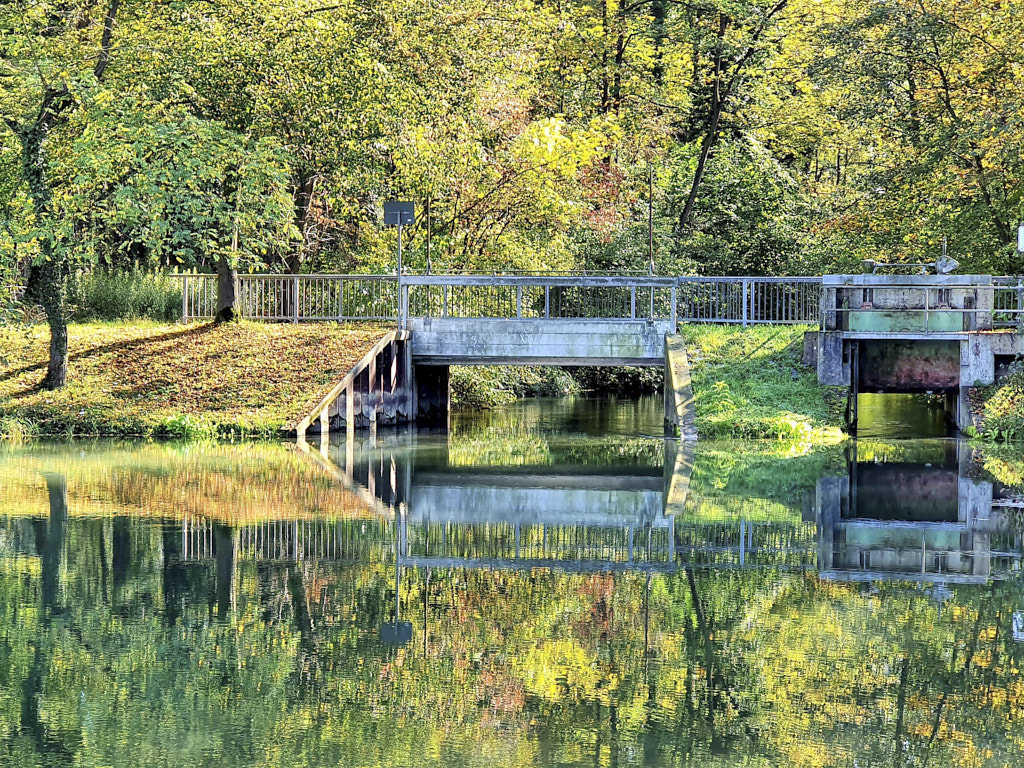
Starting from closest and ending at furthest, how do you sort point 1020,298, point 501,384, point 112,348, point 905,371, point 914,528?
1. point 914,528
2. point 1020,298
3. point 905,371
4. point 112,348
5. point 501,384

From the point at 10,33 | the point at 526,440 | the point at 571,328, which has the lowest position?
the point at 526,440

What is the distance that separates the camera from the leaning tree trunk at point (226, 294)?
106 ft

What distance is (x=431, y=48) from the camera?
111 ft

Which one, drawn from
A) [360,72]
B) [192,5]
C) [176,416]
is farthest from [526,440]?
[192,5]

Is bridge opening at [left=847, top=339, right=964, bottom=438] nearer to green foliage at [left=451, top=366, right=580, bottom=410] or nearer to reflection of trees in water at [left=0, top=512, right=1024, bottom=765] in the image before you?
green foliage at [left=451, top=366, right=580, bottom=410]

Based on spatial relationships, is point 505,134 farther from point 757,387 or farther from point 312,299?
point 757,387

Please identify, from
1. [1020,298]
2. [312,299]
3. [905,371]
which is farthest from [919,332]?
[312,299]

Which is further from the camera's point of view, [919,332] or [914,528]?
[919,332]

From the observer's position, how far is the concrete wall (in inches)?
1216

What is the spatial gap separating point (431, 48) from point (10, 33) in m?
9.92

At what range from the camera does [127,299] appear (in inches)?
1393

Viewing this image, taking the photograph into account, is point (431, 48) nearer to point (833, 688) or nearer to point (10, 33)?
point (10, 33)

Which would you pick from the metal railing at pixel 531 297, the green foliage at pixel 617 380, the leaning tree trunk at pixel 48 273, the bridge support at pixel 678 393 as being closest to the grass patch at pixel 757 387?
the bridge support at pixel 678 393

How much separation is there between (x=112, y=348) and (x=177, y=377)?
256 centimetres
